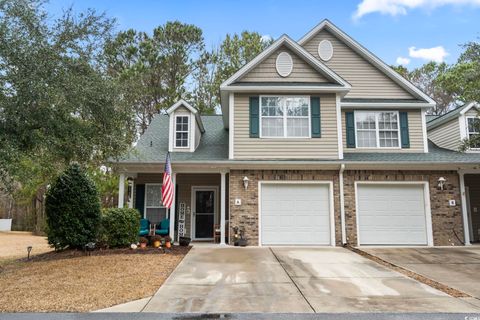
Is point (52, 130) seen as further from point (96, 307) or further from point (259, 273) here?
point (259, 273)

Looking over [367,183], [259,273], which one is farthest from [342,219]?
[259,273]

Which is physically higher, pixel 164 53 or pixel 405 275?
pixel 164 53

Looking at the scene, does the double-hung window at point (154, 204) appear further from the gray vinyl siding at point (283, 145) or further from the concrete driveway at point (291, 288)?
the concrete driveway at point (291, 288)

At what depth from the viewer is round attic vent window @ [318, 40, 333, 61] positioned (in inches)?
577

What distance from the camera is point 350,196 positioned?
1220cm

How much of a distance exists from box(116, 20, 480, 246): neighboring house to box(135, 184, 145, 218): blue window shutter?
0.04 metres

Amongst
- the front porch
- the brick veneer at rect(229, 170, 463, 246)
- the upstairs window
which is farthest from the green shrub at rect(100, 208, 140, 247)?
the upstairs window

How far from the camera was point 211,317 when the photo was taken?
4938mm

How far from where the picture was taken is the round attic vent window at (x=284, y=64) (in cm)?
1303

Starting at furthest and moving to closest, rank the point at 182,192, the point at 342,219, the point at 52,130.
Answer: the point at 182,192
the point at 342,219
the point at 52,130

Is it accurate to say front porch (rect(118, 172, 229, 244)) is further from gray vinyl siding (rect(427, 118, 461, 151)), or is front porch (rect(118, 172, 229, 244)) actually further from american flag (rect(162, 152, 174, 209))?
gray vinyl siding (rect(427, 118, 461, 151))

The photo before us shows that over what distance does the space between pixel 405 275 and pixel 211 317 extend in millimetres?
4797

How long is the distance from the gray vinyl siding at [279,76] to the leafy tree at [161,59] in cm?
1150

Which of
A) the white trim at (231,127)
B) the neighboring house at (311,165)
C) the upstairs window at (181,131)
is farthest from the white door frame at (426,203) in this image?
the upstairs window at (181,131)
